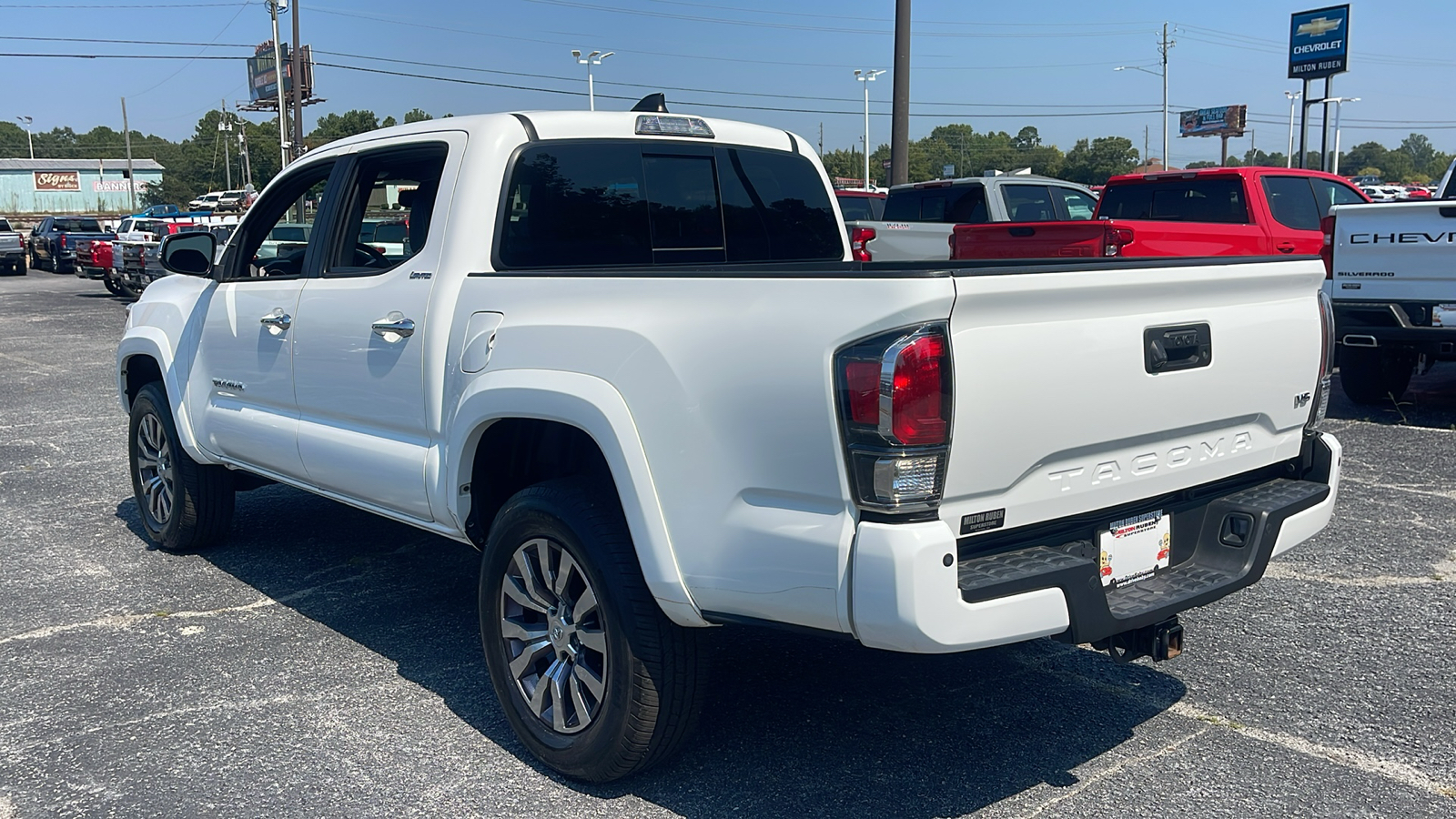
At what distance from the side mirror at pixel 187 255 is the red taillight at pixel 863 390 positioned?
3978 millimetres

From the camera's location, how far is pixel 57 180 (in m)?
120

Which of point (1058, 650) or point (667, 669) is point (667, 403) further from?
point (1058, 650)

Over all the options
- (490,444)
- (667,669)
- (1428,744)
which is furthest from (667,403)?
(1428,744)

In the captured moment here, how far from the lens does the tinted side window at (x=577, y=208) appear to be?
4215mm

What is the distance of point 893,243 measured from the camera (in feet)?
48.9

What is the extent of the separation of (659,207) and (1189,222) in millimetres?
9158

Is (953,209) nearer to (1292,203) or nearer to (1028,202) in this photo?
(1028,202)

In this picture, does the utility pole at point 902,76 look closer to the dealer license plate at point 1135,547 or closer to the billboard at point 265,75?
the dealer license plate at point 1135,547

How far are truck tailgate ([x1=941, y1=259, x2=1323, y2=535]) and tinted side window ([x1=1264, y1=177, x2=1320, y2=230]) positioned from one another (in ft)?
30.9

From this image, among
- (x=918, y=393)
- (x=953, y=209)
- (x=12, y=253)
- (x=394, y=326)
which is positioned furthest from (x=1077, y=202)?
(x=12, y=253)

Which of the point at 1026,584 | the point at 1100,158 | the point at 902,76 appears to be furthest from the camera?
the point at 1100,158

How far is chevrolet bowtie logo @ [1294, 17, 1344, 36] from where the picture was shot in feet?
173

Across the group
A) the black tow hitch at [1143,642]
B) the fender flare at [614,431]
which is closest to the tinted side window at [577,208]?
the fender flare at [614,431]

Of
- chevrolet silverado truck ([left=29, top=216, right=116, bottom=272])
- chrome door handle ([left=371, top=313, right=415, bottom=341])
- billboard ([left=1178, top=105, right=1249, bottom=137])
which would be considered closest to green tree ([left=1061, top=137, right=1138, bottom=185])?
billboard ([left=1178, top=105, right=1249, bottom=137])
